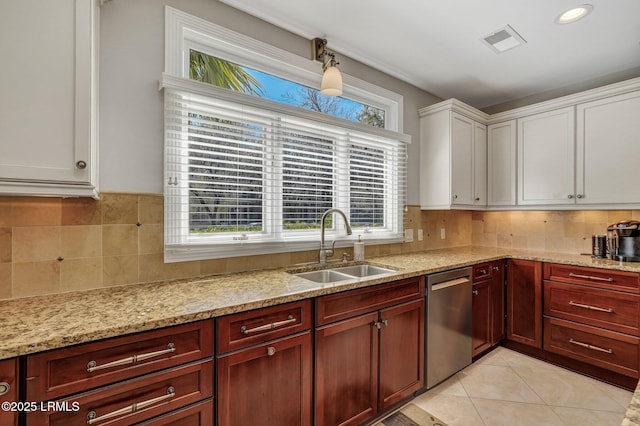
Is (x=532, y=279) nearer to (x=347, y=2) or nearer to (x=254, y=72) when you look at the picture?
(x=347, y=2)

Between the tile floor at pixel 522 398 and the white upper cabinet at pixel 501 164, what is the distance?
1.59 meters

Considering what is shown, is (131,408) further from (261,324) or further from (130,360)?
(261,324)

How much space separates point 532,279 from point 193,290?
2.78m

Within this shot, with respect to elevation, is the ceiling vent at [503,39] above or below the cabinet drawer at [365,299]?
above

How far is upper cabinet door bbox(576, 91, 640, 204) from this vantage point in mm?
2527

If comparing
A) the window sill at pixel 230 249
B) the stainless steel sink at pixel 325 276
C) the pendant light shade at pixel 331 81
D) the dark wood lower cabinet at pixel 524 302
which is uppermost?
the pendant light shade at pixel 331 81

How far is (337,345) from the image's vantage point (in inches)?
66.4

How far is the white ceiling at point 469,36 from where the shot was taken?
1.98 m

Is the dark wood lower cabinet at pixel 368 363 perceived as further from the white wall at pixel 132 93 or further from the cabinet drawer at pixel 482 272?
the white wall at pixel 132 93

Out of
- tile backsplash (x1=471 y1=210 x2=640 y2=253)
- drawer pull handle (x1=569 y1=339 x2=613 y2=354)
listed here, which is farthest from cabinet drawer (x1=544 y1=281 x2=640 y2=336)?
tile backsplash (x1=471 y1=210 x2=640 y2=253)

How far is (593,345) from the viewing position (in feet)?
7.97

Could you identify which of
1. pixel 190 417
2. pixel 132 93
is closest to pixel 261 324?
pixel 190 417

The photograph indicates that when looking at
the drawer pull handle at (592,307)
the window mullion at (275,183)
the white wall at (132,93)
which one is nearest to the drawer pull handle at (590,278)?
the drawer pull handle at (592,307)

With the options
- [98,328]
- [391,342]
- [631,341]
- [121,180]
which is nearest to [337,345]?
[391,342]
